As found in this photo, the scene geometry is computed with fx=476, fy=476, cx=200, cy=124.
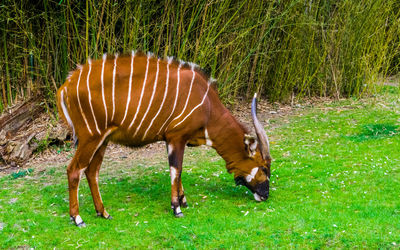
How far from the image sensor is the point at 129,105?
4.52 meters

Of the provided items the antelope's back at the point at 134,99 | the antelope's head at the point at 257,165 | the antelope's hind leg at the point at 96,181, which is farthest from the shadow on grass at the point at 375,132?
the antelope's hind leg at the point at 96,181

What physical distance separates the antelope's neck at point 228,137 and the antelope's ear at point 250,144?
48mm

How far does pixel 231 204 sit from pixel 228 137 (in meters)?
0.70

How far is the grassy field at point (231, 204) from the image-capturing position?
3.96m

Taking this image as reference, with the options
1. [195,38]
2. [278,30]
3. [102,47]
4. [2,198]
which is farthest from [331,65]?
[2,198]

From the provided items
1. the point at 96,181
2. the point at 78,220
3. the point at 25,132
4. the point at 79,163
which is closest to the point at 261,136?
the point at 96,181

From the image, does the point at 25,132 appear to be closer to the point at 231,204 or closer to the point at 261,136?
the point at 231,204

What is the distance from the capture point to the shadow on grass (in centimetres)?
754

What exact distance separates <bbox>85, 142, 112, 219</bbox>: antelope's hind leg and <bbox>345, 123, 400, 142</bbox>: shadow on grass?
4387mm

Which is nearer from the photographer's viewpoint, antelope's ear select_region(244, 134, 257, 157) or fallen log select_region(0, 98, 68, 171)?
antelope's ear select_region(244, 134, 257, 157)

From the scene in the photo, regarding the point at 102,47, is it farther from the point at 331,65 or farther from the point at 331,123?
the point at 331,65

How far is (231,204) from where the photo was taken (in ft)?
16.1

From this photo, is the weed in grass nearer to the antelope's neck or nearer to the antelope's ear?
the antelope's neck

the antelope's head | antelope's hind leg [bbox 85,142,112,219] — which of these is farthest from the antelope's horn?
antelope's hind leg [bbox 85,142,112,219]
